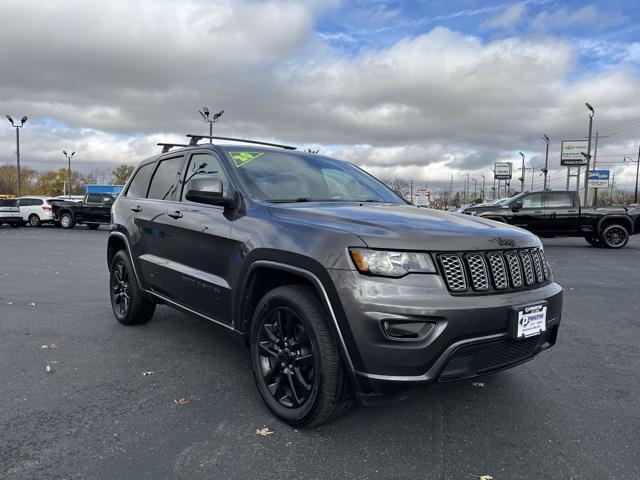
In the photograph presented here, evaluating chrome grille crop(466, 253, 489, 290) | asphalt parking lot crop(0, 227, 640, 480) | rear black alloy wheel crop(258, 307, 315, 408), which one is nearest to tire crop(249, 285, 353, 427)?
rear black alloy wheel crop(258, 307, 315, 408)

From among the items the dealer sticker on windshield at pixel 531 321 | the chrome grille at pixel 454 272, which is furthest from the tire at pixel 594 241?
the chrome grille at pixel 454 272

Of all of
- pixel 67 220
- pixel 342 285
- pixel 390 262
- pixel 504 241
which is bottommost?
pixel 67 220

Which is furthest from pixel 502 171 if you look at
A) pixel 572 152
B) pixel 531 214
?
pixel 531 214

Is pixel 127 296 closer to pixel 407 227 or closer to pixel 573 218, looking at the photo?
pixel 407 227

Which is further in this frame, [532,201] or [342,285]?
[532,201]

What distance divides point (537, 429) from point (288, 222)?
76.7 inches

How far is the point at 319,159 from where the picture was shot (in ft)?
14.6

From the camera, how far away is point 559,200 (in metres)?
15.5

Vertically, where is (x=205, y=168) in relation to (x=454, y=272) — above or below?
above

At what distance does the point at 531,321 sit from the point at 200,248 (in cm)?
233

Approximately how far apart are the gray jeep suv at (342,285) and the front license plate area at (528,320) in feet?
0.03

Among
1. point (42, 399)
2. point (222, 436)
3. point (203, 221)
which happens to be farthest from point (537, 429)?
point (42, 399)

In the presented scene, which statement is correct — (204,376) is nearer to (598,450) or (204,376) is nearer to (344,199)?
(344,199)

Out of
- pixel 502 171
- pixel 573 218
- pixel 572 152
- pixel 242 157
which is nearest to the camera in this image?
pixel 242 157
